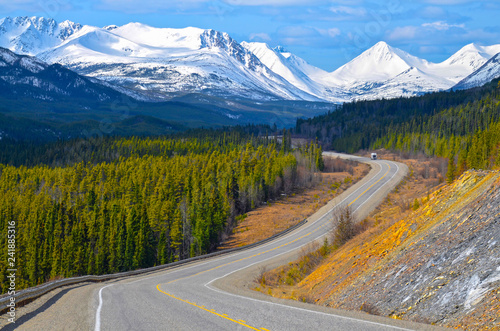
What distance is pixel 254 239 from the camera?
72625 millimetres

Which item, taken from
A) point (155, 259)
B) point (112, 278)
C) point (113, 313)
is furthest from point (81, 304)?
point (155, 259)

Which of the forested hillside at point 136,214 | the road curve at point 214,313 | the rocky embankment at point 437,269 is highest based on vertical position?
the rocky embankment at point 437,269

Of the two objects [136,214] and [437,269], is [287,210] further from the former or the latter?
[437,269]

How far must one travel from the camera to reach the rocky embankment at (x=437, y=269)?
51.4 feet

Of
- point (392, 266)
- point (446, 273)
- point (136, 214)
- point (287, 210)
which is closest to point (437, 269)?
point (446, 273)

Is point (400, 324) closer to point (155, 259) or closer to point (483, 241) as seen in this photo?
point (483, 241)

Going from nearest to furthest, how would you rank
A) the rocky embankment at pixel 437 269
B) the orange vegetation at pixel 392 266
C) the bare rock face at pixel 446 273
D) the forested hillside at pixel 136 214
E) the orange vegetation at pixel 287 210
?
the bare rock face at pixel 446 273
the rocky embankment at pixel 437 269
the orange vegetation at pixel 392 266
the orange vegetation at pixel 287 210
the forested hillside at pixel 136 214

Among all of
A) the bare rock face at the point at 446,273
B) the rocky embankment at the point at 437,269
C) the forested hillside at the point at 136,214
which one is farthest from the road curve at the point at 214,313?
the forested hillside at the point at 136,214

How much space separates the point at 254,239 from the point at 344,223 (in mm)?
31377

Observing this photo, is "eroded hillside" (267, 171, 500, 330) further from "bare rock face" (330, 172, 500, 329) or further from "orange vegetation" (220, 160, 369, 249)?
"orange vegetation" (220, 160, 369, 249)

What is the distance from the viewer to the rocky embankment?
51.4ft

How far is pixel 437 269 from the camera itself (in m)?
18.8

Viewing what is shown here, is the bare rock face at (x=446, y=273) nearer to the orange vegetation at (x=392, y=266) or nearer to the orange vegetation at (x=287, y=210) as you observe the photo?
the orange vegetation at (x=392, y=266)

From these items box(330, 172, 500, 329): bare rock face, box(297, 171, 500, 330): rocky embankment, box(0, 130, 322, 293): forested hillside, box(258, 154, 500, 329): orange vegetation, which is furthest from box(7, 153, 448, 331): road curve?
box(0, 130, 322, 293): forested hillside
